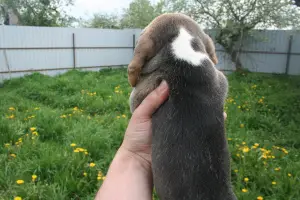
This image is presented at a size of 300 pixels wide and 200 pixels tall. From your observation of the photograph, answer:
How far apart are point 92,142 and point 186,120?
140 inches

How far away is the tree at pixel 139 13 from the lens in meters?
27.3

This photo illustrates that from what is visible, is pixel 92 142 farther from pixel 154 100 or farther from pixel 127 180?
pixel 154 100

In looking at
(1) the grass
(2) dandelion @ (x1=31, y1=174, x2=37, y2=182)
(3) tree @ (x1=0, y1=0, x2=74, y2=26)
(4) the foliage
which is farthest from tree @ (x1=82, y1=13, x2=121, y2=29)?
(2) dandelion @ (x1=31, y1=174, x2=37, y2=182)

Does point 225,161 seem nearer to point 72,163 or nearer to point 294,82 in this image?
point 72,163

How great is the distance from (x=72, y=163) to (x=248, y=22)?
1363 centimetres

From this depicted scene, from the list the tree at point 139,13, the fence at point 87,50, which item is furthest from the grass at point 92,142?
the tree at point 139,13

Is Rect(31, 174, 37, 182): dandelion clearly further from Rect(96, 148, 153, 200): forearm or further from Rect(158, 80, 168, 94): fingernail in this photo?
Rect(158, 80, 168, 94): fingernail

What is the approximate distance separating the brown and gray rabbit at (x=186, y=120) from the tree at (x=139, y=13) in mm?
24147

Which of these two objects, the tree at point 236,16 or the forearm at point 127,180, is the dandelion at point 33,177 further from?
the tree at point 236,16

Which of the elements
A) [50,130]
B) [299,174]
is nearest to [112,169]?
[299,174]

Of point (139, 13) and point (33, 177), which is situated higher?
point (139, 13)

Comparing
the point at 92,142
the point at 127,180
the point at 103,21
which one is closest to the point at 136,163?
the point at 127,180

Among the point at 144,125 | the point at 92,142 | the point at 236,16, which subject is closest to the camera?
the point at 144,125

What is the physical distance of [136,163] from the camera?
104 inches
